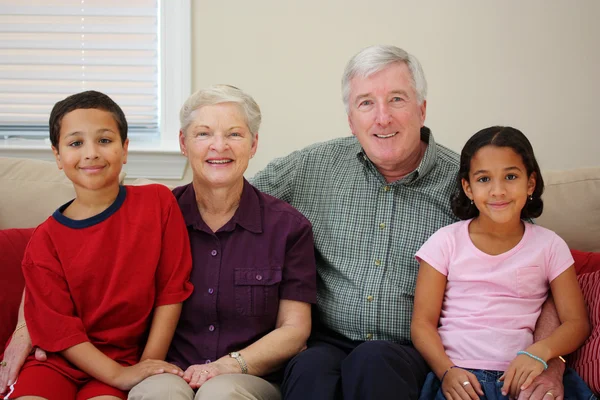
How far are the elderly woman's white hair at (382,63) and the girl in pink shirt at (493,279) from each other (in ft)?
0.92

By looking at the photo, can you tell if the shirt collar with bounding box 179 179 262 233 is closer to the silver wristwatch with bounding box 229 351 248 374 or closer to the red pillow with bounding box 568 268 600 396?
the silver wristwatch with bounding box 229 351 248 374

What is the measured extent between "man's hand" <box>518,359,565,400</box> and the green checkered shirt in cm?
40

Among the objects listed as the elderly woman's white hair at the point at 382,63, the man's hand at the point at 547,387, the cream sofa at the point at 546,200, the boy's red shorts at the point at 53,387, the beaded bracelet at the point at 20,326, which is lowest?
the boy's red shorts at the point at 53,387

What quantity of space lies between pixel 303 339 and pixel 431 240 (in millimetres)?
449

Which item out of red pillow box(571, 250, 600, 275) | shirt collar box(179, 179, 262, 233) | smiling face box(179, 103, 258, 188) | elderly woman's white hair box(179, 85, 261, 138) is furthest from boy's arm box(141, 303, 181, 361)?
red pillow box(571, 250, 600, 275)

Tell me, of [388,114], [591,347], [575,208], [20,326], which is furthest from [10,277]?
[575,208]

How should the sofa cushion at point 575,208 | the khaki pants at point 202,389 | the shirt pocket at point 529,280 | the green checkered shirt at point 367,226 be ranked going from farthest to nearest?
the sofa cushion at point 575,208 → the green checkered shirt at point 367,226 → the shirt pocket at point 529,280 → the khaki pants at point 202,389

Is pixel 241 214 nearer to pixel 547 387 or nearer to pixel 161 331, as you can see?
pixel 161 331

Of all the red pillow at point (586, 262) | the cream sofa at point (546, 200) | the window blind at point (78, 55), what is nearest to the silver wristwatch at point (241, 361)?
the cream sofa at point (546, 200)

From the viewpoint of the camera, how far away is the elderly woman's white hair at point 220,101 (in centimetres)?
191

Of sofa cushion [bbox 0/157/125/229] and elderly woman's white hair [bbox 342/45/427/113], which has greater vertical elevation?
elderly woman's white hair [bbox 342/45/427/113]

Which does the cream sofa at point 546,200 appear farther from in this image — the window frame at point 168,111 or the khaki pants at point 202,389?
the khaki pants at point 202,389

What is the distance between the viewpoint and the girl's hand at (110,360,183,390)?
1.72 metres

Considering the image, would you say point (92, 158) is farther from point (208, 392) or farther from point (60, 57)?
point (60, 57)
